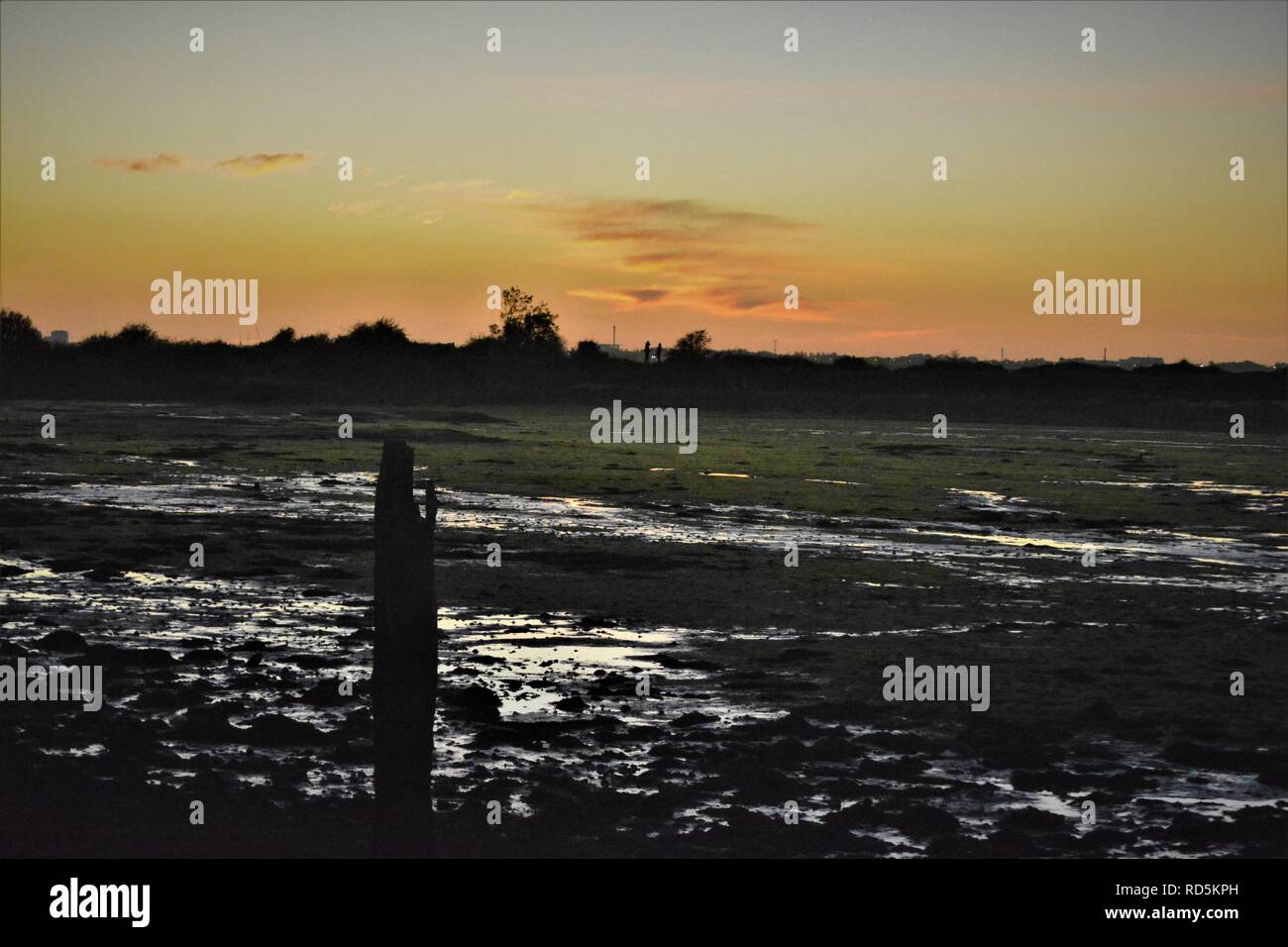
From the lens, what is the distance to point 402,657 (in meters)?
8.10

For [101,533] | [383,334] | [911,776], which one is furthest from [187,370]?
[911,776]

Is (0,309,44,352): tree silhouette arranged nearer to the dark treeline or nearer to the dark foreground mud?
the dark treeline

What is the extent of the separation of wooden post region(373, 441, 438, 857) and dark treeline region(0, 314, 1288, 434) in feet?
266

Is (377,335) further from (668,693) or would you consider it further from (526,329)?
(668,693)

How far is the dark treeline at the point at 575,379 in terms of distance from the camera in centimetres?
9650

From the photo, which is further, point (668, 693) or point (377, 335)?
point (377, 335)

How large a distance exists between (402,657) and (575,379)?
103m

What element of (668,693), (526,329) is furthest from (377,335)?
(668,693)

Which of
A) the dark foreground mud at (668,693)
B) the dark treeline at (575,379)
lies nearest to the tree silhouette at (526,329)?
the dark treeline at (575,379)

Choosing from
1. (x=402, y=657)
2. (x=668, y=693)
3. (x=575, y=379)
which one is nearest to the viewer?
(x=402, y=657)

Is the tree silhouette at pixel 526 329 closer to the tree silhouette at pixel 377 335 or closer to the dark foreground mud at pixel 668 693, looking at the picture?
the tree silhouette at pixel 377 335

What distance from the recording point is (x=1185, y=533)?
1001 inches

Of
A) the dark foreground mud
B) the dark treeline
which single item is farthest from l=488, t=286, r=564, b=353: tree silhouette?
the dark foreground mud
